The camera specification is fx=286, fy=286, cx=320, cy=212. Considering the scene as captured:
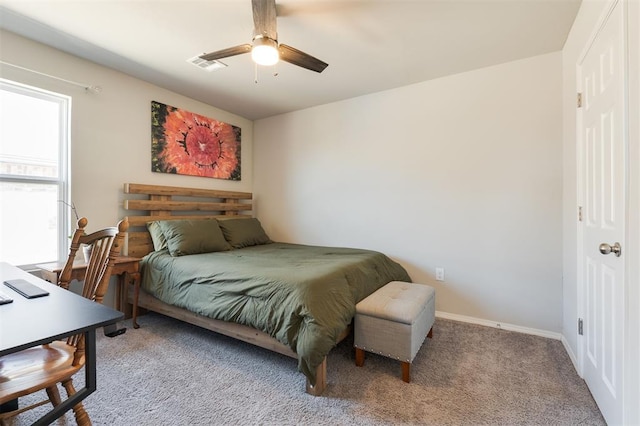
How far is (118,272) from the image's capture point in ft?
8.20

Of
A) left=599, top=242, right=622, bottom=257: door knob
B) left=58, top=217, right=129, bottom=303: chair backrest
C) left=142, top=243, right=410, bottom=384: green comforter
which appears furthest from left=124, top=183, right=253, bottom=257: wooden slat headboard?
left=599, top=242, right=622, bottom=257: door knob

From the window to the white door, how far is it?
12.7ft

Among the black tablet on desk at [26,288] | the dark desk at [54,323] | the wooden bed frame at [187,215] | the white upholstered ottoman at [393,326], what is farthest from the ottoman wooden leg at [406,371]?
the black tablet on desk at [26,288]

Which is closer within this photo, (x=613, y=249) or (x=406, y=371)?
(x=613, y=249)

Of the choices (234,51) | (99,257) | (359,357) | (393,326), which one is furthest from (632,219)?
(99,257)

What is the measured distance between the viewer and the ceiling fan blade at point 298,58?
1921 mm

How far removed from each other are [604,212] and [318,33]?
2.17 metres

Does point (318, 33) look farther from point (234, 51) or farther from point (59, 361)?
point (59, 361)

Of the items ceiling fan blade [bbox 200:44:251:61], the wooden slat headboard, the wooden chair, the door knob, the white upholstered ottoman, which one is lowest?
the white upholstered ottoman

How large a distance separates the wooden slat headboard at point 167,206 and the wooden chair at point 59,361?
152 cm

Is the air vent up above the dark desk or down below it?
above

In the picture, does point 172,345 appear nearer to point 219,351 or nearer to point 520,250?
point 219,351

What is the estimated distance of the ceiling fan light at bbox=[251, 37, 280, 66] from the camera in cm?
179

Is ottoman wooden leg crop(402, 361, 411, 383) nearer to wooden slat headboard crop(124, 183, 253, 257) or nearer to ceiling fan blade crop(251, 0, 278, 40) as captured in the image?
ceiling fan blade crop(251, 0, 278, 40)
